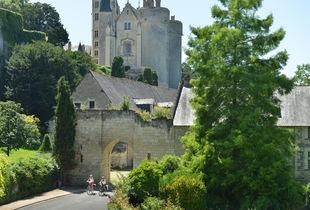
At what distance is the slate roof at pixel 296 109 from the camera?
116 feet

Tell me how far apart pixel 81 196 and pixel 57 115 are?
21.6 ft

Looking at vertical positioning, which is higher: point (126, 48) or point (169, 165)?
point (126, 48)

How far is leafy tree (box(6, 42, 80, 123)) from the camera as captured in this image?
57781mm

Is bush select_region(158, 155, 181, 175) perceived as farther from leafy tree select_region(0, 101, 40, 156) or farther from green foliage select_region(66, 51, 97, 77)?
green foliage select_region(66, 51, 97, 77)

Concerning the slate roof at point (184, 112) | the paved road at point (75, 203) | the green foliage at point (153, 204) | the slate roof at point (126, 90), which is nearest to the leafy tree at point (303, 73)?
the slate roof at point (126, 90)

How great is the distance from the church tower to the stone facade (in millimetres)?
56388

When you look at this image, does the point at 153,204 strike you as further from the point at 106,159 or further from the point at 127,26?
the point at 127,26

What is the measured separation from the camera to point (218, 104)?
25453 millimetres

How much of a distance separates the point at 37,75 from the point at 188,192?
124 ft

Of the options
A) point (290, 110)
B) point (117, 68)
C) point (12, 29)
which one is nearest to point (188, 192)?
point (290, 110)

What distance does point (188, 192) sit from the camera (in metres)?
24.4

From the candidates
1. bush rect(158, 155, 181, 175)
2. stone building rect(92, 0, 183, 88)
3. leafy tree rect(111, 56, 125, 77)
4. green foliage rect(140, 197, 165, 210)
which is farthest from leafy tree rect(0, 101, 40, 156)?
stone building rect(92, 0, 183, 88)

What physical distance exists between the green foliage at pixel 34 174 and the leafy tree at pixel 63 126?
965 mm

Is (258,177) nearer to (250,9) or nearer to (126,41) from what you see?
(250,9)
